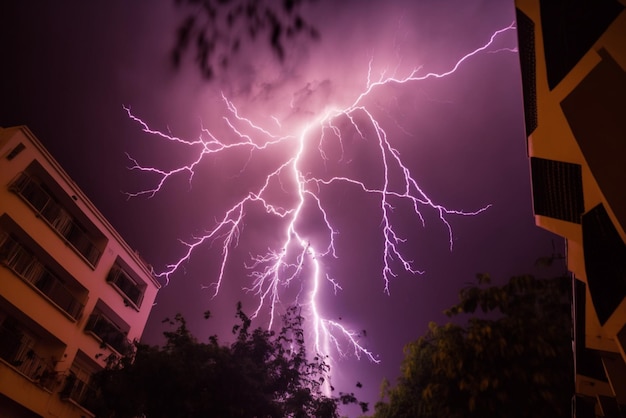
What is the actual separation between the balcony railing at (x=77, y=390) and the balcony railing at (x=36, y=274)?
1996mm

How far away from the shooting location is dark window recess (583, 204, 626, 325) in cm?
390

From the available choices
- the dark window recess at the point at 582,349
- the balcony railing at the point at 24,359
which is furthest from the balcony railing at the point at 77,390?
the dark window recess at the point at 582,349

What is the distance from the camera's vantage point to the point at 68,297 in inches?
527

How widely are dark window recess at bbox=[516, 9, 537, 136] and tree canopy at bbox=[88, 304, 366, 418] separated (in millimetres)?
8955

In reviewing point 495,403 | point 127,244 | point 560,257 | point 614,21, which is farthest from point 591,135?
point 127,244

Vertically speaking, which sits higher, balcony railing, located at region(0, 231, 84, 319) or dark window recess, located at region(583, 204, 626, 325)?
balcony railing, located at region(0, 231, 84, 319)

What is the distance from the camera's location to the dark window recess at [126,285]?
15.8 meters

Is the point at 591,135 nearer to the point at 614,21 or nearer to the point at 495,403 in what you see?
the point at 614,21

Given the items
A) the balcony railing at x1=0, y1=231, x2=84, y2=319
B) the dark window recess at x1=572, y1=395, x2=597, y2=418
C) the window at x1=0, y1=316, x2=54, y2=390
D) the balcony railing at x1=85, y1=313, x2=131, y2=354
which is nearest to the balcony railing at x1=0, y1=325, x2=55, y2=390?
the window at x1=0, y1=316, x2=54, y2=390

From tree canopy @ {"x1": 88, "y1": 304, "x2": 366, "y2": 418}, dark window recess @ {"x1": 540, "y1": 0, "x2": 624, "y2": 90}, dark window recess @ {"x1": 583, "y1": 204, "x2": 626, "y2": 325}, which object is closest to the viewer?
dark window recess @ {"x1": 540, "y1": 0, "x2": 624, "y2": 90}

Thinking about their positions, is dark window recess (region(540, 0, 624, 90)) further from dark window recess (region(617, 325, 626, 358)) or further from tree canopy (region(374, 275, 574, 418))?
tree canopy (region(374, 275, 574, 418))

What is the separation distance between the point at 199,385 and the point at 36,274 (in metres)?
6.49

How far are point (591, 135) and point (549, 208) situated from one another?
1.89 m

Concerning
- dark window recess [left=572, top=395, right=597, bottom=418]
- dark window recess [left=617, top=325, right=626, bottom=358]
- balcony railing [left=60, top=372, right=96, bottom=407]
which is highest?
balcony railing [left=60, top=372, right=96, bottom=407]
